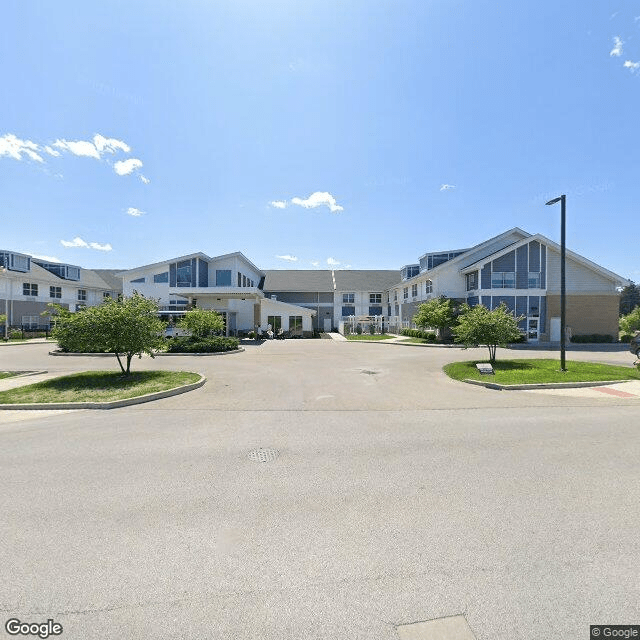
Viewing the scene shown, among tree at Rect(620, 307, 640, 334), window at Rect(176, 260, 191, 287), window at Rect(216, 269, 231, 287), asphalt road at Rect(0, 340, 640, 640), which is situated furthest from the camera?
window at Rect(216, 269, 231, 287)

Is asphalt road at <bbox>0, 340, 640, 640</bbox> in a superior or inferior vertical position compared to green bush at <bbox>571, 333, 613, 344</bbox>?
inferior

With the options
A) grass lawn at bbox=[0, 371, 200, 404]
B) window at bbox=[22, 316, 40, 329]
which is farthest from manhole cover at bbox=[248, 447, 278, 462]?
window at bbox=[22, 316, 40, 329]

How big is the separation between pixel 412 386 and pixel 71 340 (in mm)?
12974

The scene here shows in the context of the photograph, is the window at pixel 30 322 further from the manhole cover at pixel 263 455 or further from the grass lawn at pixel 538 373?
the manhole cover at pixel 263 455

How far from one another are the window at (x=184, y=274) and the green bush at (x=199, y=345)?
55.0 ft

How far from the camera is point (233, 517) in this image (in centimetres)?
406

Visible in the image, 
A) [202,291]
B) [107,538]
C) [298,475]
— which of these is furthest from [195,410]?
[202,291]

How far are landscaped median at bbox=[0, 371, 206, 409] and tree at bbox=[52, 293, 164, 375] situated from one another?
109cm

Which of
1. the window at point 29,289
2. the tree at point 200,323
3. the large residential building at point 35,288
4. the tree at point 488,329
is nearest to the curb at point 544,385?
the tree at point 488,329

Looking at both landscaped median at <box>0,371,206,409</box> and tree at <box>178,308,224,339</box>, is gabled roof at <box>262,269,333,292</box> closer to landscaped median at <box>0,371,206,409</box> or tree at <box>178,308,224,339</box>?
tree at <box>178,308,224,339</box>

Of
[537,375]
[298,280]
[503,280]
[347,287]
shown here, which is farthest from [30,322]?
[503,280]

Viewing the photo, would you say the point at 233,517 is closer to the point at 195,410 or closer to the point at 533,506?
the point at 533,506

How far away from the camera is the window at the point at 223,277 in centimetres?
4012

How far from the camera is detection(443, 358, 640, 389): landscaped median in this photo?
12.2m
